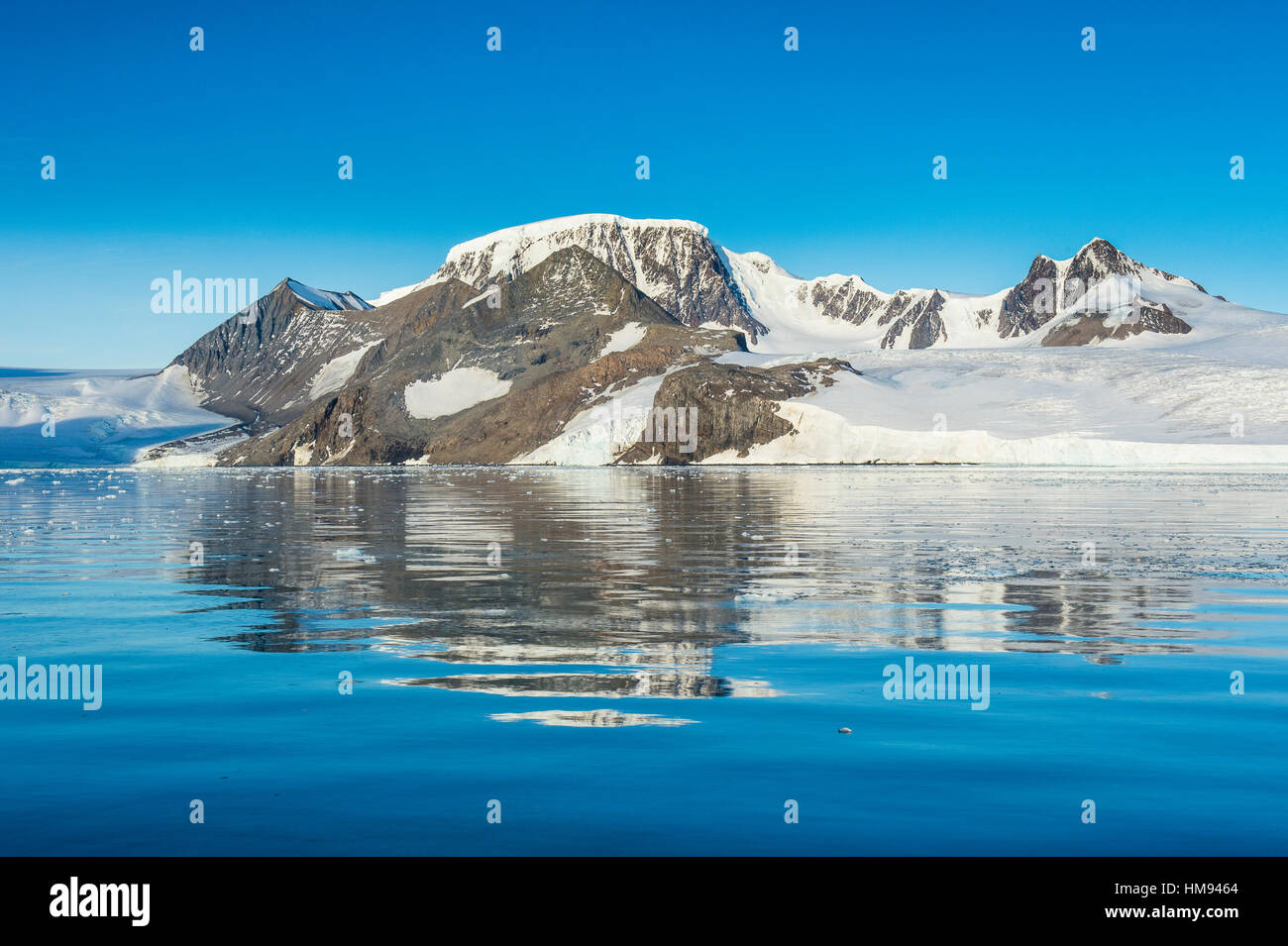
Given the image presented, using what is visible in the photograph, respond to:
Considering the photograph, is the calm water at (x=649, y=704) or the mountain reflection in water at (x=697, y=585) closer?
the calm water at (x=649, y=704)

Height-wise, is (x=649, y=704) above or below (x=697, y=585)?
below

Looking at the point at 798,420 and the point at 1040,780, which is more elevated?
the point at 798,420

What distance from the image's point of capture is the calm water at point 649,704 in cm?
834

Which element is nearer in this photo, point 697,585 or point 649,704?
point 649,704

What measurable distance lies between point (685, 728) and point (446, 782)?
2.73 metres

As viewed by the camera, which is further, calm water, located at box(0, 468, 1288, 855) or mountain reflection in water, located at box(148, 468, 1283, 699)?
mountain reflection in water, located at box(148, 468, 1283, 699)

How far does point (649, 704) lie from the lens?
39.8 ft

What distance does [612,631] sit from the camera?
54.7 ft

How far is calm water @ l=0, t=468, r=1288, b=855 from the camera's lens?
8344mm

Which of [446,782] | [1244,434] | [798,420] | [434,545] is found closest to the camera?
[446,782]
